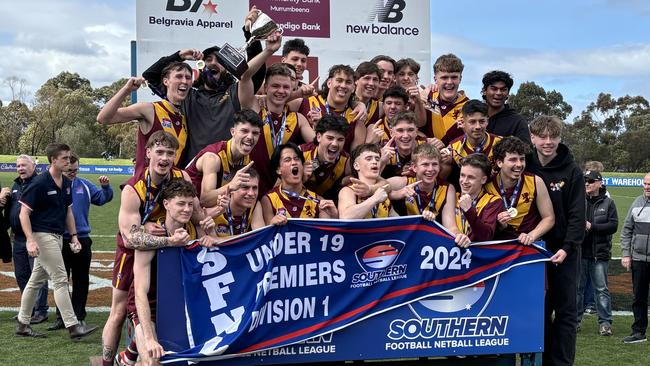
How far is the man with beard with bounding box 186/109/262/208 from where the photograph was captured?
16.6ft

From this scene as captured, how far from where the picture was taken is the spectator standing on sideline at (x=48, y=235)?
7.73 meters

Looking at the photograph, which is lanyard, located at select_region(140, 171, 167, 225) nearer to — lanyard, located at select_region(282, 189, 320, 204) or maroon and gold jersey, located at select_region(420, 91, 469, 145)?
lanyard, located at select_region(282, 189, 320, 204)

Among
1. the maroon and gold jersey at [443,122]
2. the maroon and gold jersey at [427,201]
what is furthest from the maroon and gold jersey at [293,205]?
the maroon and gold jersey at [443,122]

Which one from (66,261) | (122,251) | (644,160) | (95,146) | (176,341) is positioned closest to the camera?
(176,341)

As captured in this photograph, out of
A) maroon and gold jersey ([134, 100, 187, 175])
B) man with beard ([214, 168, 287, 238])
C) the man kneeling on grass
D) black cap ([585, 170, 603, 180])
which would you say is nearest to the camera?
the man kneeling on grass

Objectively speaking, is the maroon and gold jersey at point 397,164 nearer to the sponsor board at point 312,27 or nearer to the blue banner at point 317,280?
the blue banner at point 317,280

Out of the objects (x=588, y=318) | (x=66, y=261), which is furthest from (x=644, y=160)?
(x=66, y=261)

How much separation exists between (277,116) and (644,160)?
5841cm

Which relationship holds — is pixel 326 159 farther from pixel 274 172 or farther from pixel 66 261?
pixel 66 261

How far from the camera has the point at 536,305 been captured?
16.0ft

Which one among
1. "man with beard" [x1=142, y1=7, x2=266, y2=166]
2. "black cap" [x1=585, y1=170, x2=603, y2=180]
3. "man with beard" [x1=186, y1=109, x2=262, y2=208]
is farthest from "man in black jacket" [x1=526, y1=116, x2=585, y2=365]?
Result: "black cap" [x1=585, y1=170, x2=603, y2=180]

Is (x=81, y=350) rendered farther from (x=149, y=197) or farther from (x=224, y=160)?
(x=224, y=160)

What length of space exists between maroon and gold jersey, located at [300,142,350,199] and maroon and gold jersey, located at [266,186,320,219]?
0.45m

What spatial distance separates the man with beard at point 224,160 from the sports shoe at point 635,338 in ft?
16.6
